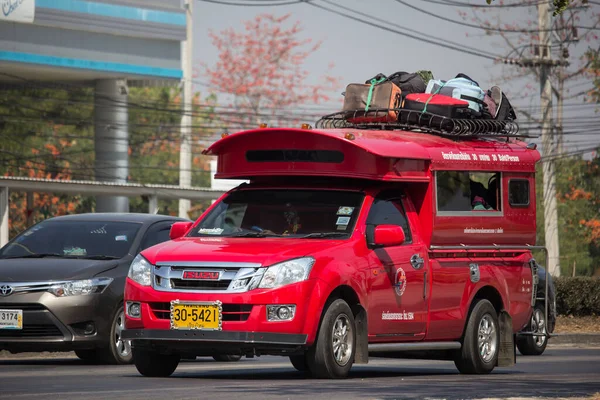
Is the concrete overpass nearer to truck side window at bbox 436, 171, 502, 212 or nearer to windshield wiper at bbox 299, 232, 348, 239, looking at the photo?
truck side window at bbox 436, 171, 502, 212

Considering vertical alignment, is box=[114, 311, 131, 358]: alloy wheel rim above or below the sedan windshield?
below

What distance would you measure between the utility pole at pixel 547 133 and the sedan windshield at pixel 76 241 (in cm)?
2802

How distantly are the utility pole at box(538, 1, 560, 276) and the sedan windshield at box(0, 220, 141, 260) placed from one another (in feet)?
91.9

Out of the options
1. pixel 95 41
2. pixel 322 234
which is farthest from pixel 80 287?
pixel 95 41

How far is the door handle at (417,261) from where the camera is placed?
13.4m

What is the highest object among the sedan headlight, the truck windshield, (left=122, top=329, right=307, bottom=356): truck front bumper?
the truck windshield

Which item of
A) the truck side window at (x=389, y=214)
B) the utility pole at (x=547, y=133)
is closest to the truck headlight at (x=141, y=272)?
the truck side window at (x=389, y=214)

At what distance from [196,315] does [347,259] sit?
1458mm

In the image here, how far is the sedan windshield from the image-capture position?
16.0 metres

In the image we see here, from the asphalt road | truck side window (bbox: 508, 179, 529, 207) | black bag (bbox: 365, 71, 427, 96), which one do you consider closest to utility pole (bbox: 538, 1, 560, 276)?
the asphalt road

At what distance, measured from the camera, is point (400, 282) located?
1309cm

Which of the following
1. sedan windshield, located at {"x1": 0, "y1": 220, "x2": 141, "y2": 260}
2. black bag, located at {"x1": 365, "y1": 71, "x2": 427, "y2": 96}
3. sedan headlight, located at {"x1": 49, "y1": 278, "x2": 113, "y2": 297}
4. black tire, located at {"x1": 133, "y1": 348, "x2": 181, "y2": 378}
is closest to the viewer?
black tire, located at {"x1": 133, "y1": 348, "x2": 181, "y2": 378}

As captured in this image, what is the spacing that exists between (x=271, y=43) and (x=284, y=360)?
2458 inches

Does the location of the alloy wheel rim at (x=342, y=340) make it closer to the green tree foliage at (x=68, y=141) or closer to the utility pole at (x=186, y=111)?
the green tree foliage at (x=68, y=141)
